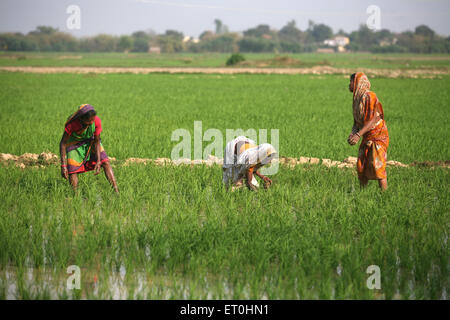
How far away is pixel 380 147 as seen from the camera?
5059mm

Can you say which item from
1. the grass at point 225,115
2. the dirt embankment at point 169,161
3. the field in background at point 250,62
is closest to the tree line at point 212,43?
the field in background at point 250,62

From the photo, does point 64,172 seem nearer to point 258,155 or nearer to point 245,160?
point 245,160

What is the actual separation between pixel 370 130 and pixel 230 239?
2.18m

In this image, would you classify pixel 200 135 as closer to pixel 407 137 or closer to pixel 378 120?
pixel 407 137

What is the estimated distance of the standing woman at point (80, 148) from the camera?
15.5ft

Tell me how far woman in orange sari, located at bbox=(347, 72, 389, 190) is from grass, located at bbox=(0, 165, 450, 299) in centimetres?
24

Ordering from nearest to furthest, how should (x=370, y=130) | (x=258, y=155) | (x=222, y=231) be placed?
(x=222, y=231) → (x=258, y=155) → (x=370, y=130)

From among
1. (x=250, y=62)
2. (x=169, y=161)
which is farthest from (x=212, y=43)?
(x=169, y=161)

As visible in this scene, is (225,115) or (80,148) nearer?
(80,148)

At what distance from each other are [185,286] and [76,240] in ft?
3.38

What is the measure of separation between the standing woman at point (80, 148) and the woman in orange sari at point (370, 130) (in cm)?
247

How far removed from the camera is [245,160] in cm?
471

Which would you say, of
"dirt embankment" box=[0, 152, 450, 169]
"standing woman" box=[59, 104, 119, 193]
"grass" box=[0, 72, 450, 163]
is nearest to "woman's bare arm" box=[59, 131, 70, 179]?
"standing woman" box=[59, 104, 119, 193]
